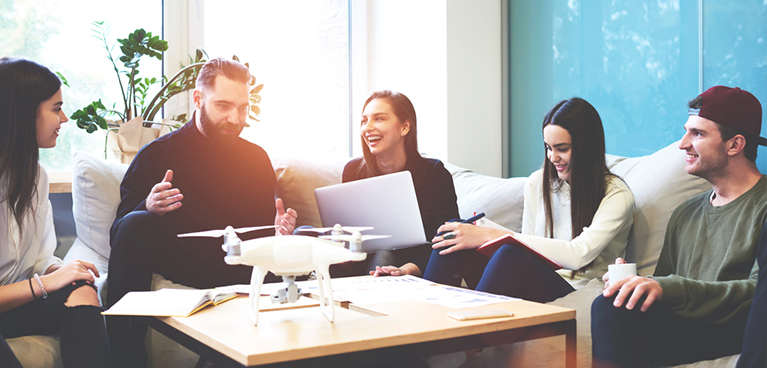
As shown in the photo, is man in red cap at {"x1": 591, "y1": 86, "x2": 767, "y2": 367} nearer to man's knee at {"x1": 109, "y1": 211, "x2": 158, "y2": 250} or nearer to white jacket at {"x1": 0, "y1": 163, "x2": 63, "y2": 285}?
man's knee at {"x1": 109, "y1": 211, "x2": 158, "y2": 250}

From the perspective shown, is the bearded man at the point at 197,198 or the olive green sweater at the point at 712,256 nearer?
the olive green sweater at the point at 712,256

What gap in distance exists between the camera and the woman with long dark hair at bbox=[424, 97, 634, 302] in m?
1.46

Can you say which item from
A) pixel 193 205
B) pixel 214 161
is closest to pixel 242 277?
pixel 193 205

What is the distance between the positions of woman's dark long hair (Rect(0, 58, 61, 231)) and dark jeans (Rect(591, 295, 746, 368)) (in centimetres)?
141

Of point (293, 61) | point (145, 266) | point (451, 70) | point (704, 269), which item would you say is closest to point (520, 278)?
point (704, 269)

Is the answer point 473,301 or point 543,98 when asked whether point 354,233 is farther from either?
point 543,98

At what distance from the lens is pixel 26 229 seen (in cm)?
150

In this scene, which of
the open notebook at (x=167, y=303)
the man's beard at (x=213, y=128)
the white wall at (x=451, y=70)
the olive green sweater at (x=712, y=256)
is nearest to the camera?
the open notebook at (x=167, y=303)

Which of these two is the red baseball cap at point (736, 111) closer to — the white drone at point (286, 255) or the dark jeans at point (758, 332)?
the dark jeans at point (758, 332)

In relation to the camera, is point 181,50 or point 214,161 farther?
point 181,50

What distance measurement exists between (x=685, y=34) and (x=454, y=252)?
137cm

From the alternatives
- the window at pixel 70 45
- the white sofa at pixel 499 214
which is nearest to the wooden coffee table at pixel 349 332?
the white sofa at pixel 499 214

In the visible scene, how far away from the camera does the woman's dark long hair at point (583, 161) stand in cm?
174

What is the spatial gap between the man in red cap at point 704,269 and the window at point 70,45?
2337mm
